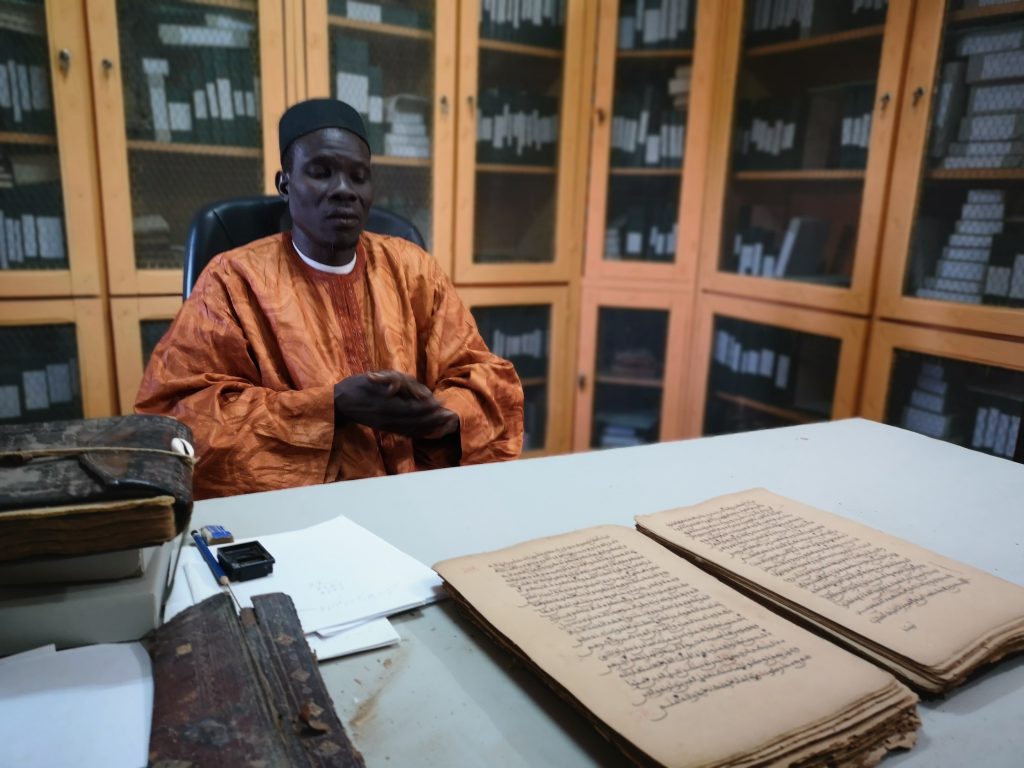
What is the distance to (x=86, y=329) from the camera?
2.27m

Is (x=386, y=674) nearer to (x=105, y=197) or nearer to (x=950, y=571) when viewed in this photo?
(x=950, y=571)

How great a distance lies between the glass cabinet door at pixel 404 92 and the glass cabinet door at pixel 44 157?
0.70 meters

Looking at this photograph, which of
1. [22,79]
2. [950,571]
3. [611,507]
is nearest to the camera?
[950,571]

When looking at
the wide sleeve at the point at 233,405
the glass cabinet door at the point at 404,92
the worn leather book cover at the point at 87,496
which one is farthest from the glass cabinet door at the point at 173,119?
the worn leather book cover at the point at 87,496

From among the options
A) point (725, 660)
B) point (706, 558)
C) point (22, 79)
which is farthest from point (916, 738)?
point (22, 79)

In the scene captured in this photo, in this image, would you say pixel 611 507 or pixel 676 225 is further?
pixel 676 225

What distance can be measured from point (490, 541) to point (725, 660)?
323mm

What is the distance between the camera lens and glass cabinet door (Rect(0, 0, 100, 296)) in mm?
2098

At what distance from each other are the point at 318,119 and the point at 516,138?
4.66 feet

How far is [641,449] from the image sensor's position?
120 cm

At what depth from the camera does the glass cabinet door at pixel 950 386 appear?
214cm

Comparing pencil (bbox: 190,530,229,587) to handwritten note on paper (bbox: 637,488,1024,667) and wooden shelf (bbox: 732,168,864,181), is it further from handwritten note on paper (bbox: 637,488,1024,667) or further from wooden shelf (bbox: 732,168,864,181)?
wooden shelf (bbox: 732,168,864,181)

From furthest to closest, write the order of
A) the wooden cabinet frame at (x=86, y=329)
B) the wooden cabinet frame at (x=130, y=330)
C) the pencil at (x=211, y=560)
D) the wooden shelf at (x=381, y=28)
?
1. the wooden shelf at (x=381, y=28)
2. the wooden cabinet frame at (x=130, y=330)
3. the wooden cabinet frame at (x=86, y=329)
4. the pencil at (x=211, y=560)

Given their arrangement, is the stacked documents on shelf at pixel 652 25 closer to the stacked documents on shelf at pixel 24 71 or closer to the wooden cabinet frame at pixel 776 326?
the wooden cabinet frame at pixel 776 326
